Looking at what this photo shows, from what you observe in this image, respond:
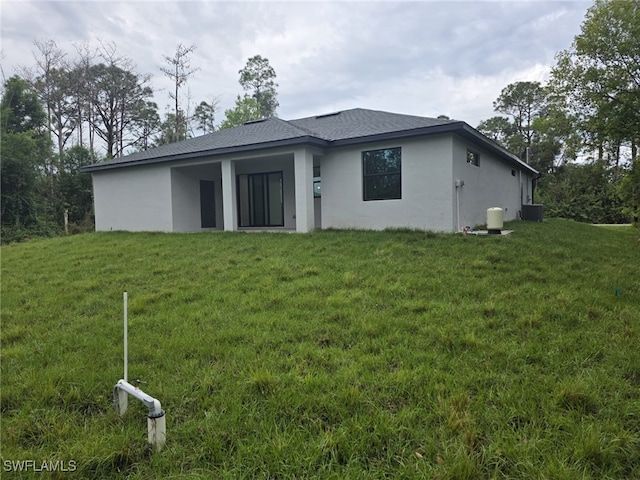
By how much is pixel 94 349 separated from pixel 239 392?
175 cm

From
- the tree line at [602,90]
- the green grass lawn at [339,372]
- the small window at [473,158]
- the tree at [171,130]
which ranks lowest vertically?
the green grass lawn at [339,372]

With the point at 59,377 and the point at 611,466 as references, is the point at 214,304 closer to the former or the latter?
the point at 59,377

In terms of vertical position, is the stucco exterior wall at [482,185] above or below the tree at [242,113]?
below

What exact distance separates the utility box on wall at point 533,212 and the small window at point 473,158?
287 inches

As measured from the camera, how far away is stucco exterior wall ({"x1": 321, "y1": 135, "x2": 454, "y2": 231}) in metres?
8.90

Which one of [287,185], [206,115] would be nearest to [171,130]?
[206,115]

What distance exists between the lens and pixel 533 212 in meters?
16.7

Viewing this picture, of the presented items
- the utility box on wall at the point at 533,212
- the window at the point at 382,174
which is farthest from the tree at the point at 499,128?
the window at the point at 382,174

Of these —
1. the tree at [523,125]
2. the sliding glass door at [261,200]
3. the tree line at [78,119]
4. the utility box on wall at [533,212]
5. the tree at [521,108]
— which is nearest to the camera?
the sliding glass door at [261,200]

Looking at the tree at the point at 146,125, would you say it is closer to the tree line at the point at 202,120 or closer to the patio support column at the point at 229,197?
the tree line at the point at 202,120

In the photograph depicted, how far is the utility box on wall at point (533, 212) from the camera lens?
54.1ft

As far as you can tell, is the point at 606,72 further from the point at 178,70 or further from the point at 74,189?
the point at 74,189

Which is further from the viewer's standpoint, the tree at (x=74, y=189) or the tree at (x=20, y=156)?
the tree at (x=74, y=189)

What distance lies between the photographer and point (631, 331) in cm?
338
